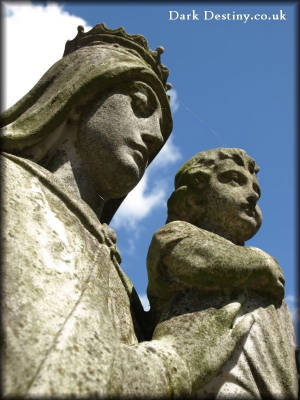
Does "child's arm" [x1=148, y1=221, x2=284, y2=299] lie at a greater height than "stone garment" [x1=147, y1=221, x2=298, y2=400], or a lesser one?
greater

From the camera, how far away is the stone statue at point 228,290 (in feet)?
11.5

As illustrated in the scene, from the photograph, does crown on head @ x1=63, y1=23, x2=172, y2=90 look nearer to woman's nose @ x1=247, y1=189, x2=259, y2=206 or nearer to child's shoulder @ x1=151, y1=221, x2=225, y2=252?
woman's nose @ x1=247, y1=189, x2=259, y2=206

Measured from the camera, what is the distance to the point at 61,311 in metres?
2.92

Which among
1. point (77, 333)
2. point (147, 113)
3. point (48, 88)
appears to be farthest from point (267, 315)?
point (48, 88)

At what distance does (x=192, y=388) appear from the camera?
326 centimetres

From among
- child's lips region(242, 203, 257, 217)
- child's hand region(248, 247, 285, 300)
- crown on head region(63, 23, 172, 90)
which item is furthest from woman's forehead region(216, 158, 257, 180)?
crown on head region(63, 23, 172, 90)

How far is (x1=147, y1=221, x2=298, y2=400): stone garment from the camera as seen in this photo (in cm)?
345

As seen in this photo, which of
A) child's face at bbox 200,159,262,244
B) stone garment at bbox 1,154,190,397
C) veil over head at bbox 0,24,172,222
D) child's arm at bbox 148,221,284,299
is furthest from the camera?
child's face at bbox 200,159,262,244

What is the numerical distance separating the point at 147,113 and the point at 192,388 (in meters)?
2.32

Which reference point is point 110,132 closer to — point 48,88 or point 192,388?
point 48,88

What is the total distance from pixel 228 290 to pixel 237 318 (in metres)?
0.20

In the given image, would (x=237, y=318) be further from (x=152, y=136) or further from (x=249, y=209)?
(x=152, y=136)

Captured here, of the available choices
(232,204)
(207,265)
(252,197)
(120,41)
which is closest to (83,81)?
(120,41)

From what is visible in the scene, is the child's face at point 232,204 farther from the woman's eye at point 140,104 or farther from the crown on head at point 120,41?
the crown on head at point 120,41
